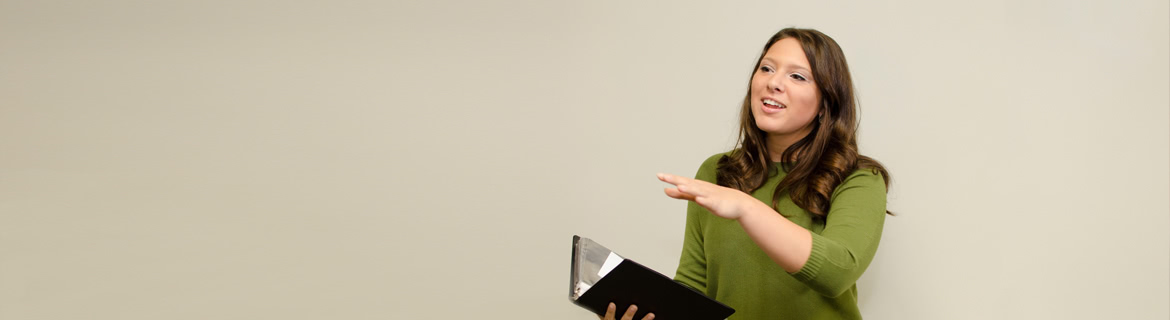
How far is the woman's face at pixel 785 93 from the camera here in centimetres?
186

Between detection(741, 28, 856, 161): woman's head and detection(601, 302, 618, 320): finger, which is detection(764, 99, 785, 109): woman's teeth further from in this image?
detection(601, 302, 618, 320): finger

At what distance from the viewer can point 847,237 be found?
5.16ft

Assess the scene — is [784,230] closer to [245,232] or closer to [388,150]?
[388,150]

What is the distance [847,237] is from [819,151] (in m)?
0.36

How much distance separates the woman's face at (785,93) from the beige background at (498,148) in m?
0.79

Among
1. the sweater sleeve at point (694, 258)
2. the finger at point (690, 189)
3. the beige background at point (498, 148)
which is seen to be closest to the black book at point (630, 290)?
the finger at point (690, 189)

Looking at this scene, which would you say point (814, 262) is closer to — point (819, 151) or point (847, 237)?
point (847, 237)

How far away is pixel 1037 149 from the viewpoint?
2621mm

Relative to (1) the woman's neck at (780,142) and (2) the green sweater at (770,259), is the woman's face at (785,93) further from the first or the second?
(2) the green sweater at (770,259)

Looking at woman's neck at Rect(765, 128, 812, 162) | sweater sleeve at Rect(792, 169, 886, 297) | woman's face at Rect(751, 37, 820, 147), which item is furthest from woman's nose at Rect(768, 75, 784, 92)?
sweater sleeve at Rect(792, 169, 886, 297)

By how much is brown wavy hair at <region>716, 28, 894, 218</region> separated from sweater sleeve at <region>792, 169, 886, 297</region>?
37 mm

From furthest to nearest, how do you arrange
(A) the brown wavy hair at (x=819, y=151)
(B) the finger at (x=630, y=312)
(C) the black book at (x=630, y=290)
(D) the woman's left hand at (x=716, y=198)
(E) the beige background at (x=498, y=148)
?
(E) the beige background at (x=498, y=148) → (A) the brown wavy hair at (x=819, y=151) → (B) the finger at (x=630, y=312) → (C) the black book at (x=630, y=290) → (D) the woman's left hand at (x=716, y=198)

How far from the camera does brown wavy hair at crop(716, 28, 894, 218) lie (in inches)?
71.7

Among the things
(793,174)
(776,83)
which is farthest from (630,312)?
(776,83)
